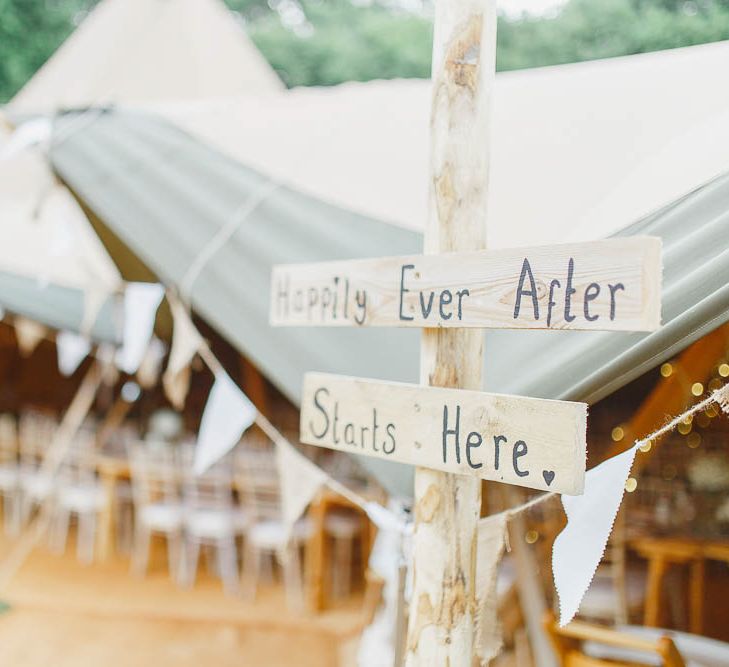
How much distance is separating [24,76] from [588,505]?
14.4m

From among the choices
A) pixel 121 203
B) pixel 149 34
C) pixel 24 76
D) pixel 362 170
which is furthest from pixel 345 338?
pixel 24 76

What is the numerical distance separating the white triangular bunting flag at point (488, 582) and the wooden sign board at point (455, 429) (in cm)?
25

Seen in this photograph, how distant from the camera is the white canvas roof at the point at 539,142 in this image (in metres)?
2.12

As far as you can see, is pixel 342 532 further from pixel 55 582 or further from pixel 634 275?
A: pixel 634 275

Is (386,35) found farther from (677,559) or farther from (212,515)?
(677,559)

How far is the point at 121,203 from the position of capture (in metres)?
2.66

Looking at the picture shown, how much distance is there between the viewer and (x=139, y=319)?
2939mm

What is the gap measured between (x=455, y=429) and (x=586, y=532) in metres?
0.32

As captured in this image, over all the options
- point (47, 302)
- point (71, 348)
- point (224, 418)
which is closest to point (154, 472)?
point (71, 348)

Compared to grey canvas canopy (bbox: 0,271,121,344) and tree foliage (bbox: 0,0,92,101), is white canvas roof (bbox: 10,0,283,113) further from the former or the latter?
tree foliage (bbox: 0,0,92,101)

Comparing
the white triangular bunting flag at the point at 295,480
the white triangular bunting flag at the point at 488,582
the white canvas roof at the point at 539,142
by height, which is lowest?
the white triangular bunting flag at the point at 488,582

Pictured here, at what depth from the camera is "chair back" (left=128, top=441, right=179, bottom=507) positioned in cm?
529

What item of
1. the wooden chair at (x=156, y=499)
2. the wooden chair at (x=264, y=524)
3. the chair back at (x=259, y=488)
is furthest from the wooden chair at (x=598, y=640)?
the wooden chair at (x=156, y=499)

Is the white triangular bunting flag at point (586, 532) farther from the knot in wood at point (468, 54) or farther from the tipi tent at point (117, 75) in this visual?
the tipi tent at point (117, 75)
